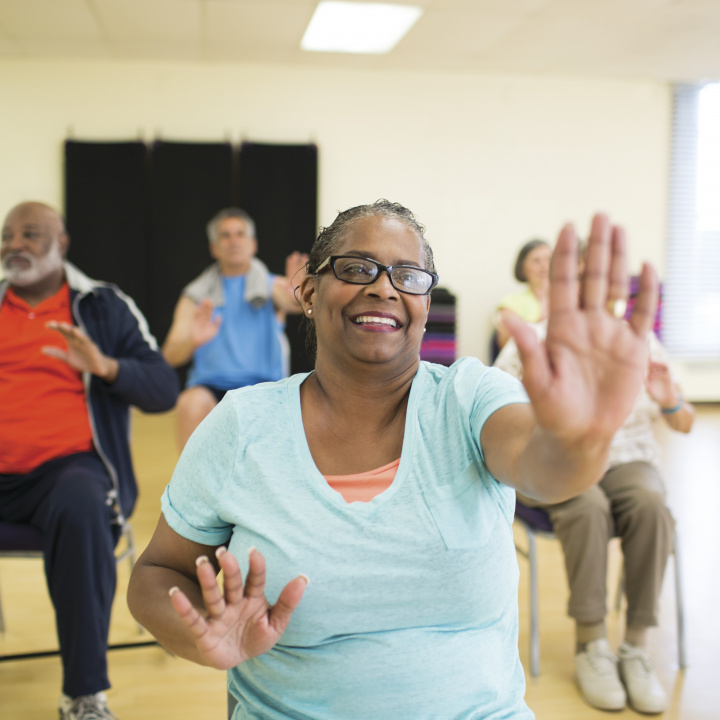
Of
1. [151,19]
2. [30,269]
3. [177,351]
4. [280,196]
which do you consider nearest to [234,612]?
[30,269]

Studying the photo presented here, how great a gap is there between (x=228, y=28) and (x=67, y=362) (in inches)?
159

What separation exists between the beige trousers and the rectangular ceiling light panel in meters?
3.97

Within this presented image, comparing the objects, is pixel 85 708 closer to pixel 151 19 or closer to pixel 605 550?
pixel 605 550

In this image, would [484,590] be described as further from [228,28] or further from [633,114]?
[633,114]

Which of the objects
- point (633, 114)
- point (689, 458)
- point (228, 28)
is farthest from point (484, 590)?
point (633, 114)

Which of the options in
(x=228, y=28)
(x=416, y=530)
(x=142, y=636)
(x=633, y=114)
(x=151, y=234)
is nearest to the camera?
(x=416, y=530)

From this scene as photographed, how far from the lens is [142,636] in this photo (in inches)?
95.4

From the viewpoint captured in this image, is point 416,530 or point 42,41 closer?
point 416,530

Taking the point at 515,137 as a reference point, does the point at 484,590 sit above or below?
below

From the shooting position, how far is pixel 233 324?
11.5ft

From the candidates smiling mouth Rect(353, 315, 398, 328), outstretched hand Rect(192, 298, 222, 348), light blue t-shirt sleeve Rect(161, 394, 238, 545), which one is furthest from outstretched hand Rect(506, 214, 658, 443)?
outstretched hand Rect(192, 298, 222, 348)

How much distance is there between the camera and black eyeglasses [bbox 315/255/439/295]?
1.13m

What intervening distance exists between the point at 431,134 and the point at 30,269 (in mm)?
4897

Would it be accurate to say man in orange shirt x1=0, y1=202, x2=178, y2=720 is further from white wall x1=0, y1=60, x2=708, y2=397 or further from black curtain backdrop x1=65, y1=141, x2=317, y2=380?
white wall x1=0, y1=60, x2=708, y2=397
